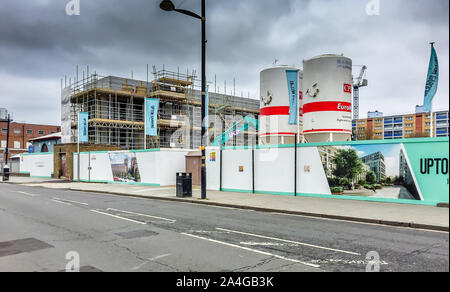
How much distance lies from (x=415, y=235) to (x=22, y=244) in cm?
902

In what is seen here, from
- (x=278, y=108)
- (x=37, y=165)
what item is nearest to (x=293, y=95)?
(x=278, y=108)

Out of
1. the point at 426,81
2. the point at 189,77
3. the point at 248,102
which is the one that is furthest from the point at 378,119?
the point at 426,81

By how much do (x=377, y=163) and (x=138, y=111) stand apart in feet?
111

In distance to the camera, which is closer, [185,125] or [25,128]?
[185,125]

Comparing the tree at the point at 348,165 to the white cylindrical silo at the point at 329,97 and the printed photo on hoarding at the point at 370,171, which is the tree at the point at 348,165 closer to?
the printed photo on hoarding at the point at 370,171

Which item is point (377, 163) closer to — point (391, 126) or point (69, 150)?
point (69, 150)

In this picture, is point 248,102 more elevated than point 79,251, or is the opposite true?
point 248,102

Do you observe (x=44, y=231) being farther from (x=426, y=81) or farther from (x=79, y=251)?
(x=426, y=81)

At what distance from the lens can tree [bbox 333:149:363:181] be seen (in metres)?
15.3

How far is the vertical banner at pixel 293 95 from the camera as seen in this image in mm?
20547

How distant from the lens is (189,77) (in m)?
45.1

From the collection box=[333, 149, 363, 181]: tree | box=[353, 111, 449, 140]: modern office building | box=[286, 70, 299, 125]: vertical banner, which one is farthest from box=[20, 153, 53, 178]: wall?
box=[353, 111, 449, 140]: modern office building

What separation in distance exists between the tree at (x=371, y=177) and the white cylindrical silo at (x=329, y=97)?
3.85 m
